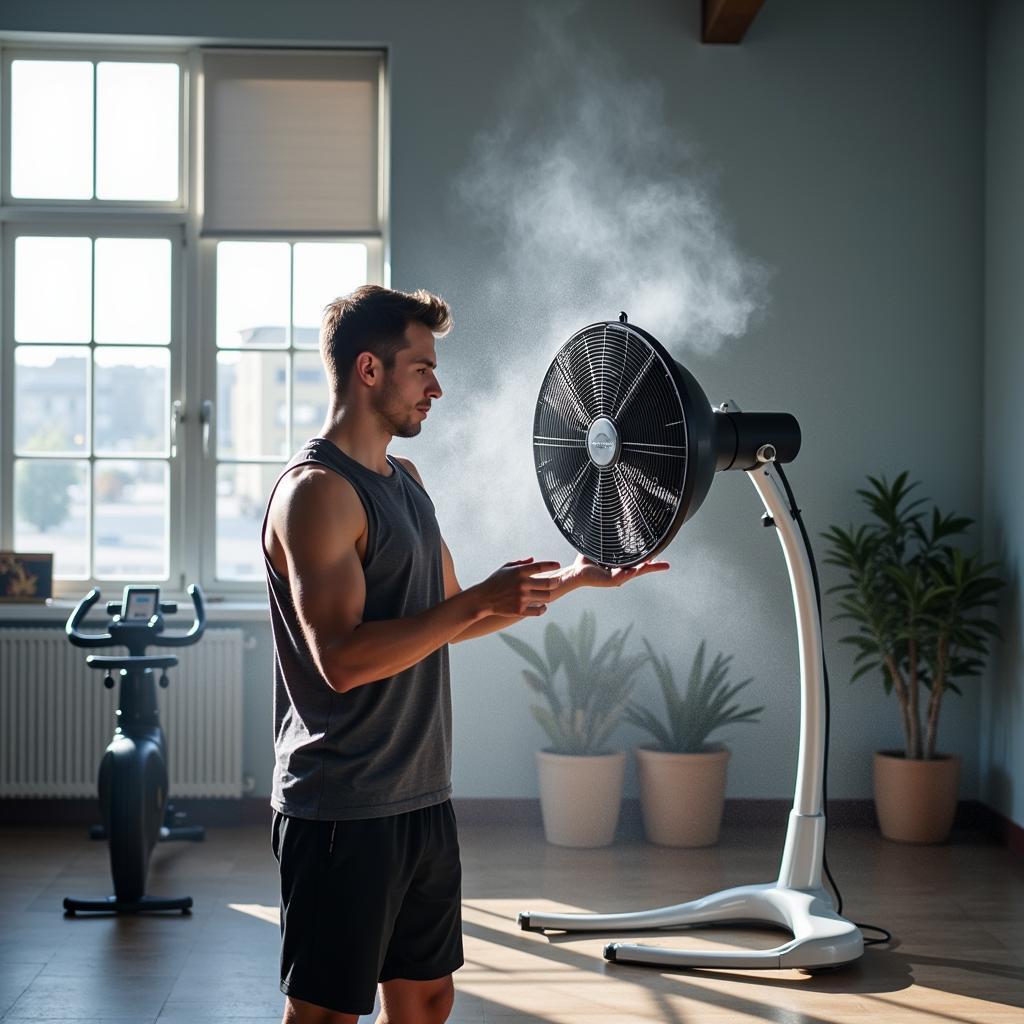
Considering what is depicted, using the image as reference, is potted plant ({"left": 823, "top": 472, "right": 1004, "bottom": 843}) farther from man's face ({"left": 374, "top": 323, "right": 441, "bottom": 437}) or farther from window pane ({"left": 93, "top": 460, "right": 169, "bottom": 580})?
man's face ({"left": 374, "top": 323, "right": 441, "bottom": 437})

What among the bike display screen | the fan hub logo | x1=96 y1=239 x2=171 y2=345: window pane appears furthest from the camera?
x1=96 y1=239 x2=171 y2=345: window pane

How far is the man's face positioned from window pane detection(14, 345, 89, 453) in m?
3.07

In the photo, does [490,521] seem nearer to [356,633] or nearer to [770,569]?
Answer: [770,569]

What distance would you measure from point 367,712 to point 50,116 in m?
3.55

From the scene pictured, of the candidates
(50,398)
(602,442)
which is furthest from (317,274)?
(602,442)

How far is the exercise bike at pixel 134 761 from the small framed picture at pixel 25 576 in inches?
38.6

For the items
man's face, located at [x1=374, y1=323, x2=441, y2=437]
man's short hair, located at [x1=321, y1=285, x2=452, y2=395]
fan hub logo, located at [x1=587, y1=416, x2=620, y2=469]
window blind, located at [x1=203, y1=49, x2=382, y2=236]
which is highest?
window blind, located at [x1=203, y1=49, x2=382, y2=236]

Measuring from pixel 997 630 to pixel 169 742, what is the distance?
2846 mm

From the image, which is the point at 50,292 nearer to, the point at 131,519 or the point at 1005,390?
the point at 131,519

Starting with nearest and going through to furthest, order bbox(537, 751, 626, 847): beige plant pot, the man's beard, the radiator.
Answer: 1. the man's beard
2. bbox(537, 751, 626, 847): beige plant pot
3. the radiator

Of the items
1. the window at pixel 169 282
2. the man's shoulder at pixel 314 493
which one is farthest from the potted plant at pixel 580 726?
the man's shoulder at pixel 314 493

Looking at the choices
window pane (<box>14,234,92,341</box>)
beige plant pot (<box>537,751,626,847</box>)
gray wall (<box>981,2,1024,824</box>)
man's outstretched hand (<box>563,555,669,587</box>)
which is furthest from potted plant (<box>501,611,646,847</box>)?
man's outstretched hand (<box>563,555,669,587</box>)

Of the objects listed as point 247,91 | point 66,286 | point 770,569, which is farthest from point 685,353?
point 66,286

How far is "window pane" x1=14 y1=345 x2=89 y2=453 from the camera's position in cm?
468
